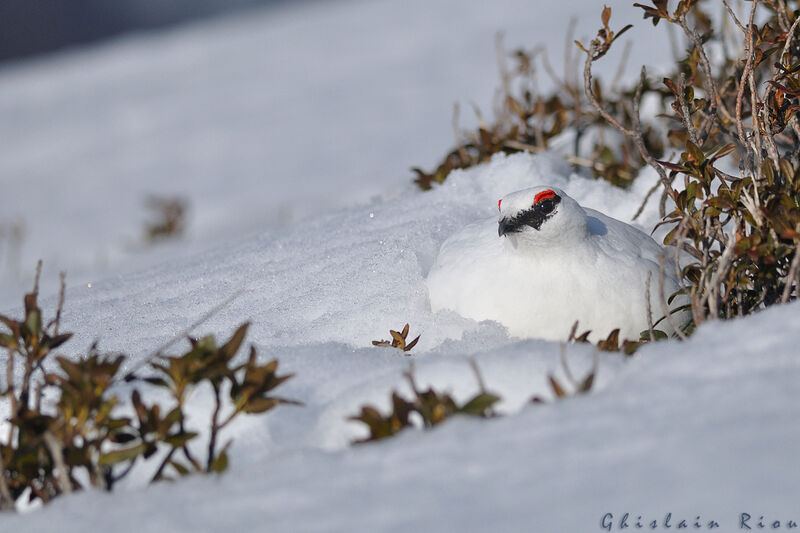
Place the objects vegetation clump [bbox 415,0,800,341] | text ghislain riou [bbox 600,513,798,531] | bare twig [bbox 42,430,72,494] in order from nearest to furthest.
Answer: text ghislain riou [bbox 600,513,798,531] < bare twig [bbox 42,430,72,494] < vegetation clump [bbox 415,0,800,341]

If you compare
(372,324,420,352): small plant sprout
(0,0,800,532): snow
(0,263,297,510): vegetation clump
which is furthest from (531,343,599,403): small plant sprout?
(372,324,420,352): small plant sprout

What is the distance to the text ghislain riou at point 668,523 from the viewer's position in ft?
3.83

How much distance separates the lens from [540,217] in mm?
2139

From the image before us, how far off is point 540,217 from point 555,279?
17 centimetres

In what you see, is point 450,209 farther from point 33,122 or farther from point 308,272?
point 33,122

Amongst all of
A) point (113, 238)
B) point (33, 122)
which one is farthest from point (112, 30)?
point (113, 238)

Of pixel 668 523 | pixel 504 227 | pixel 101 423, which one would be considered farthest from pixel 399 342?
pixel 668 523

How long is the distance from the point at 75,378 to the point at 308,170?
247 inches

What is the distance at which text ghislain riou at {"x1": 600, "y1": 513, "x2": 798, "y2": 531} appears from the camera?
1166mm

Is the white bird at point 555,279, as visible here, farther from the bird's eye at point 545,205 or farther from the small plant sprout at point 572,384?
the small plant sprout at point 572,384

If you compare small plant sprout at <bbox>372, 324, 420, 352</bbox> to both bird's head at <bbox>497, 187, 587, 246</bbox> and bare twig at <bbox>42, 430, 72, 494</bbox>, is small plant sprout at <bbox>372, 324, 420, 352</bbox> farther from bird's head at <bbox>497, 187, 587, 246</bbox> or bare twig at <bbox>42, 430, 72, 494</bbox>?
bare twig at <bbox>42, 430, 72, 494</bbox>

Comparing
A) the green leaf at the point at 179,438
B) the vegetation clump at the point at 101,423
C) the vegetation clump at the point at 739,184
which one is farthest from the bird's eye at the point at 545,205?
the green leaf at the point at 179,438

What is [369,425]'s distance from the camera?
1476 millimetres

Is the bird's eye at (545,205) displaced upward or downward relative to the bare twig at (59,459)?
upward
